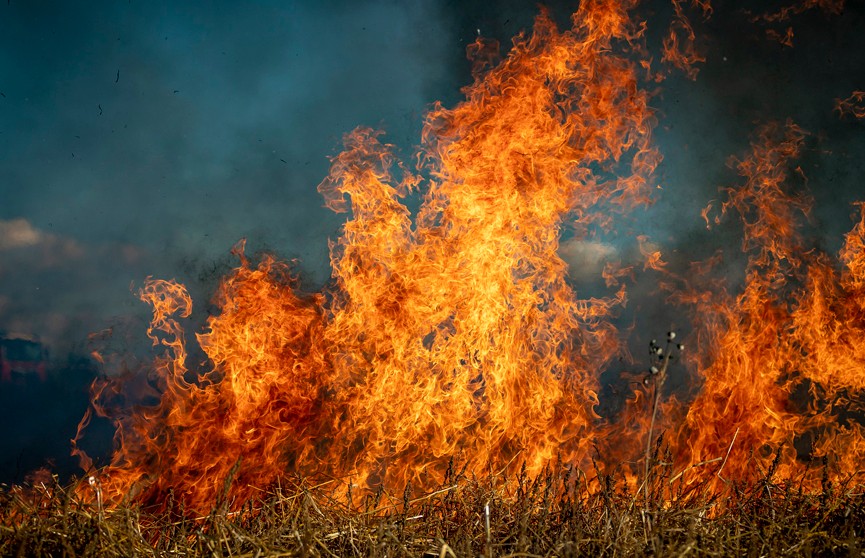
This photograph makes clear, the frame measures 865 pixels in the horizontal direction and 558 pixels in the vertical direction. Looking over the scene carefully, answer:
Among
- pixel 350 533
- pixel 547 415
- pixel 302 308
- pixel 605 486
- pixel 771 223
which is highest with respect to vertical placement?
pixel 771 223

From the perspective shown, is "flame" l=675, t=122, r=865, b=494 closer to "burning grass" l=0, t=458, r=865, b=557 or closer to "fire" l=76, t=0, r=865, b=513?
"fire" l=76, t=0, r=865, b=513

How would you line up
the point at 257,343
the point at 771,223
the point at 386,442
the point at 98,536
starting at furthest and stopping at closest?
the point at 771,223
the point at 257,343
the point at 386,442
the point at 98,536

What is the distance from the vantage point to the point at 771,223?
10.1 meters

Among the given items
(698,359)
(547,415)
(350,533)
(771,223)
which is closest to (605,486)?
(350,533)

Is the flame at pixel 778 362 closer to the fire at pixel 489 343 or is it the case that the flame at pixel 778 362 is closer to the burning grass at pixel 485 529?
the fire at pixel 489 343

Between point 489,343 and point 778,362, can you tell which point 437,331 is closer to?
point 489,343

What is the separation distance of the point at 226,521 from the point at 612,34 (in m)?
9.88

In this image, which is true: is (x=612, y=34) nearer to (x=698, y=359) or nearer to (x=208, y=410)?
(x=698, y=359)

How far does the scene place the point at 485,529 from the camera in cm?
370

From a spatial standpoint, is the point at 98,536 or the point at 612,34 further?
the point at 612,34

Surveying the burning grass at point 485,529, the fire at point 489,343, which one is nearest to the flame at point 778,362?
the fire at point 489,343

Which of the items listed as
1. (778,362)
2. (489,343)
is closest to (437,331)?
(489,343)

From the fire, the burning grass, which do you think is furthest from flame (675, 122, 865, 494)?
the burning grass

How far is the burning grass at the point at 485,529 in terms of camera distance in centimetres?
328
